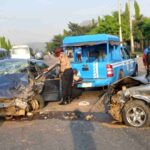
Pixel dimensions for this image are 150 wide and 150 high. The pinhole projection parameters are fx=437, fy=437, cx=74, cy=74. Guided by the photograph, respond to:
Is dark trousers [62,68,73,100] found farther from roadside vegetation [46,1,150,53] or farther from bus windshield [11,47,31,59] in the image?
roadside vegetation [46,1,150,53]

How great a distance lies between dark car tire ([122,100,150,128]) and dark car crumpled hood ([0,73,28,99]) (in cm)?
322

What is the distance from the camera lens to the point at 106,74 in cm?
1462

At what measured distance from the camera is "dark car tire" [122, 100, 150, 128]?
355 inches

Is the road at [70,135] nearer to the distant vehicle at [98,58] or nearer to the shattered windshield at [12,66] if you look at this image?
the shattered windshield at [12,66]

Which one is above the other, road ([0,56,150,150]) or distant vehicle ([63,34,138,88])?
distant vehicle ([63,34,138,88])

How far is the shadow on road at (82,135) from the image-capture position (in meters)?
7.47

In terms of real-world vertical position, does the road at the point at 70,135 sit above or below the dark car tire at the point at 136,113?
below

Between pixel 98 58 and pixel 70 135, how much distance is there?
785 centimetres

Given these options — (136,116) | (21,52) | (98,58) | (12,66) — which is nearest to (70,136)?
(136,116)

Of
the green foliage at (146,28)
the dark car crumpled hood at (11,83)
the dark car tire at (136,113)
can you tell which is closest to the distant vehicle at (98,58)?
the dark car crumpled hood at (11,83)

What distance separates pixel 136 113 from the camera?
9.17m

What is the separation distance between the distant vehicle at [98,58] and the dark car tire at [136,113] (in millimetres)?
5286

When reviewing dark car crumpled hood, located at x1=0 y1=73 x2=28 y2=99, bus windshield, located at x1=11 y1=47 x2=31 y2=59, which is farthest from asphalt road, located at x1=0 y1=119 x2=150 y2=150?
bus windshield, located at x1=11 y1=47 x2=31 y2=59

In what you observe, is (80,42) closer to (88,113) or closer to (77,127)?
(88,113)
